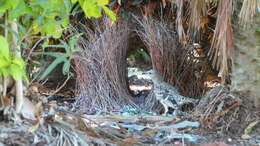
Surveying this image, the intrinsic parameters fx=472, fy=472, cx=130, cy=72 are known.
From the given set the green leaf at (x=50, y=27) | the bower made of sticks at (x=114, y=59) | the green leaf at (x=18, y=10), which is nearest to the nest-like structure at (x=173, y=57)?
the bower made of sticks at (x=114, y=59)

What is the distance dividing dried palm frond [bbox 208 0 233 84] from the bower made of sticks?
88cm

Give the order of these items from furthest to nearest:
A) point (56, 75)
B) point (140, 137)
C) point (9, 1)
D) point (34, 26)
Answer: point (56, 75)
point (140, 137)
point (34, 26)
point (9, 1)

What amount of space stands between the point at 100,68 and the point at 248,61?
1.51m

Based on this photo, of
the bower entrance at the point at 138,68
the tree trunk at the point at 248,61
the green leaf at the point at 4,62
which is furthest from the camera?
the bower entrance at the point at 138,68

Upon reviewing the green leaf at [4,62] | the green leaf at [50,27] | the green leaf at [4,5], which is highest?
the green leaf at [4,5]

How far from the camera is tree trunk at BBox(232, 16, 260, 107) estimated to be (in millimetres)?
3865

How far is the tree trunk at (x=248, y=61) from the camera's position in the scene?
387 cm

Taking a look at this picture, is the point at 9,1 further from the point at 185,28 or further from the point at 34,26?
the point at 185,28

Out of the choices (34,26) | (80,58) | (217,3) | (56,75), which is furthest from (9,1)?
(56,75)

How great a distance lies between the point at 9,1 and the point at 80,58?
2393 mm

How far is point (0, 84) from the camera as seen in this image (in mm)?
2729

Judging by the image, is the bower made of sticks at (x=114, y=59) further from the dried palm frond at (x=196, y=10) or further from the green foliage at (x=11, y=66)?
the green foliage at (x=11, y=66)

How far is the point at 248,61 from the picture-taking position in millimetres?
3912

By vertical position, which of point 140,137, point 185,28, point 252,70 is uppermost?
point 185,28
